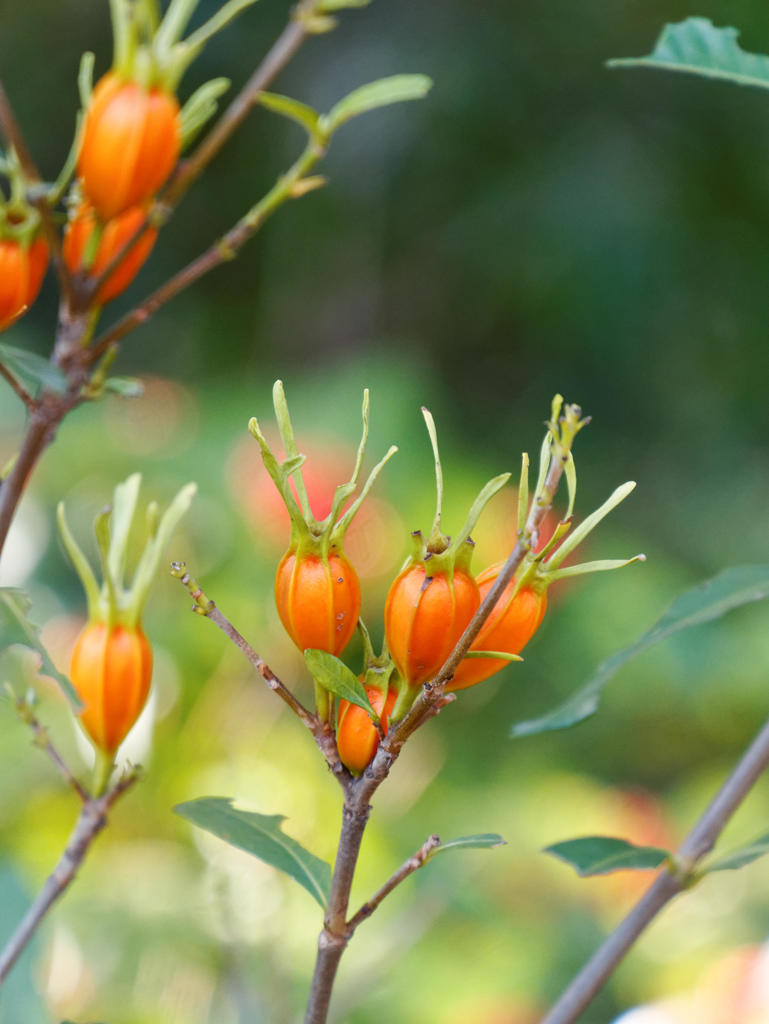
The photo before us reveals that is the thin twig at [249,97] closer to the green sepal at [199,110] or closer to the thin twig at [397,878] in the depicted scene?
the green sepal at [199,110]

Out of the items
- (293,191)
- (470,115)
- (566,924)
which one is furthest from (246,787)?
(470,115)

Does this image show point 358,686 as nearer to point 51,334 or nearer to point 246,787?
point 246,787

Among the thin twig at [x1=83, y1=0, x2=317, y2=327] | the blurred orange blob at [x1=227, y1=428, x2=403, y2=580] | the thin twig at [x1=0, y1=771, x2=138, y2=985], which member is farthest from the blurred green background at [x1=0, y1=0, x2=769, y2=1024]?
the thin twig at [x1=83, y1=0, x2=317, y2=327]

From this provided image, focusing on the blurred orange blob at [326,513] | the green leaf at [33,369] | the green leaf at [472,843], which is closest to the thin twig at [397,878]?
the green leaf at [472,843]

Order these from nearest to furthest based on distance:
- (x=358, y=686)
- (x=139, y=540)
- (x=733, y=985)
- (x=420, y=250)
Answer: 1. (x=358, y=686)
2. (x=733, y=985)
3. (x=139, y=540)
4. (x=420, y=250)

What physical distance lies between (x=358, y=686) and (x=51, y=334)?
1.61m

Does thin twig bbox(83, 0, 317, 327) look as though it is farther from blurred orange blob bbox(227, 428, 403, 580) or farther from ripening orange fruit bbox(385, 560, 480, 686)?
blurred orange blob bbox(227, 428, 403, 580)

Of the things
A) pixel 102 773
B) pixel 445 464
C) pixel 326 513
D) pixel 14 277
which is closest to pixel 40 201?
pixel 14 277

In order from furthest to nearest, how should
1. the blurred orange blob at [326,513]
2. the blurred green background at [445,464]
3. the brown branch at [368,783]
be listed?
the blurred orange blob at [326,513] → the blurred green background at [445,464] → the brown branch at [368,783]

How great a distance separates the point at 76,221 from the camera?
0.77 feet

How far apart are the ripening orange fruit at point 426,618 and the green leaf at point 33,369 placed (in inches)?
3.0

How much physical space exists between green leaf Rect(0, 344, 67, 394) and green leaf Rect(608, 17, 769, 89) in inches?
6.6

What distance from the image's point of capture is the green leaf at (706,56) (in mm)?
275

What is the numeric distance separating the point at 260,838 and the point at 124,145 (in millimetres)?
151
